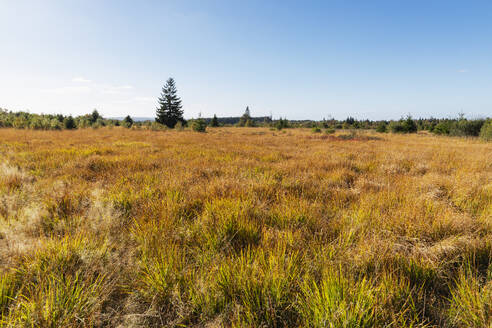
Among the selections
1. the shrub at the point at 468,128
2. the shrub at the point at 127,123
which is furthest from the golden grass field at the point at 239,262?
the shrub at the point at 468,128

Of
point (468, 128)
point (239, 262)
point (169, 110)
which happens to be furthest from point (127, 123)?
point (468, 128)

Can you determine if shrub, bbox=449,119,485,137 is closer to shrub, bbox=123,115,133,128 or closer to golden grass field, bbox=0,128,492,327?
golden grass field, bbox=0,128,492,327

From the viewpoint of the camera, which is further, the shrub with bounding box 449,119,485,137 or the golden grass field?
the shrub with bounding box 449,119,485,137

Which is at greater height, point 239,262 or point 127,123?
point 127,123

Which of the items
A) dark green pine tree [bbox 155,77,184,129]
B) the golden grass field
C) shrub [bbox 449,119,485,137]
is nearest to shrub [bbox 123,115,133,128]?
dark green pine tree [bbox 155,77,184,129]

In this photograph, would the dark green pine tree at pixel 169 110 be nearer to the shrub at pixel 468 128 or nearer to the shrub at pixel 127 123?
the shrub at pixel 127 123

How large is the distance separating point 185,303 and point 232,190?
218 cm

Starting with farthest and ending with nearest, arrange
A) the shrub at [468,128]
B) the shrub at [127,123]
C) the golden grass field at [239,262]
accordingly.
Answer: the shrub at [127,123]
the shrub at [468,128]
the golden grass field at [239,262]

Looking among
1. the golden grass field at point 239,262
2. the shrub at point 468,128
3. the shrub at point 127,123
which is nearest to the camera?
the golden grass field at point 239,262

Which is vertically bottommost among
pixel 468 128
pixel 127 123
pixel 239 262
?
pixel 239 262

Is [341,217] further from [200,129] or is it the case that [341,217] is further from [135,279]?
[200,129]

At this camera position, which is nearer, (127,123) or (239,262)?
(239,262)

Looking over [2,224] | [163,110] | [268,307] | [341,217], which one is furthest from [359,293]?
[163,110]

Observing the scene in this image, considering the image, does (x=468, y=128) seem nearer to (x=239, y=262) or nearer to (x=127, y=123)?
(x=239, y=262)
